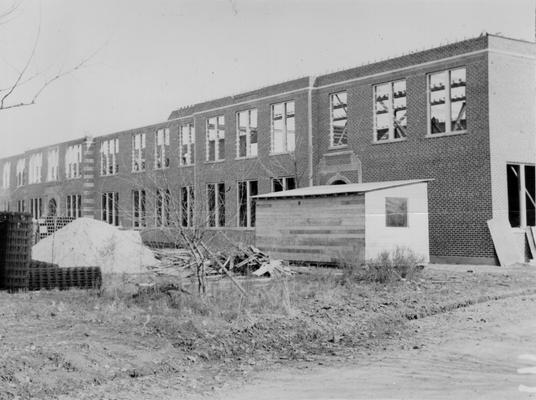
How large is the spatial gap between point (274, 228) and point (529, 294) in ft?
32.3

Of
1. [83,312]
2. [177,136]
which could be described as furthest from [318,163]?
[83,312]

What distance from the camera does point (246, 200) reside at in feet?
104

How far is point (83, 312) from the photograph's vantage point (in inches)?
398

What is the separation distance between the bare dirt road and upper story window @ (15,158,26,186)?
50937mm

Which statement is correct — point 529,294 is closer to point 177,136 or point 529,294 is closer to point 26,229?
point 26,229

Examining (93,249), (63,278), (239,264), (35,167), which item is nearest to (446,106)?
(239,264)

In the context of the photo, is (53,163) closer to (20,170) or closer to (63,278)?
(20,170)

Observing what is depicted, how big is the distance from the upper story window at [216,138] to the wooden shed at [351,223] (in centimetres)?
1266

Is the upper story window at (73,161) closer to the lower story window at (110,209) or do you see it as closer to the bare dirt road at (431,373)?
the lower story window at (110,209)

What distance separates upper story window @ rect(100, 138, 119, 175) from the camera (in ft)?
141

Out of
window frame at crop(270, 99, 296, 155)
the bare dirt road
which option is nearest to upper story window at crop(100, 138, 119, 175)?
window frame at crop(270, 99, 296, 155)

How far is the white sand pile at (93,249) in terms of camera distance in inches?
733

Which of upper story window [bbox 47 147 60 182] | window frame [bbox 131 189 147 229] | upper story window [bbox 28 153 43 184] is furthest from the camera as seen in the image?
upper story window [bbox 28 153 43 184]

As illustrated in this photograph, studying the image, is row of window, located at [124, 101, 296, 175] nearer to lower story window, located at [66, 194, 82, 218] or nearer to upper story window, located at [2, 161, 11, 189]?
lower story window, located at [66, 194, 82, 218]
